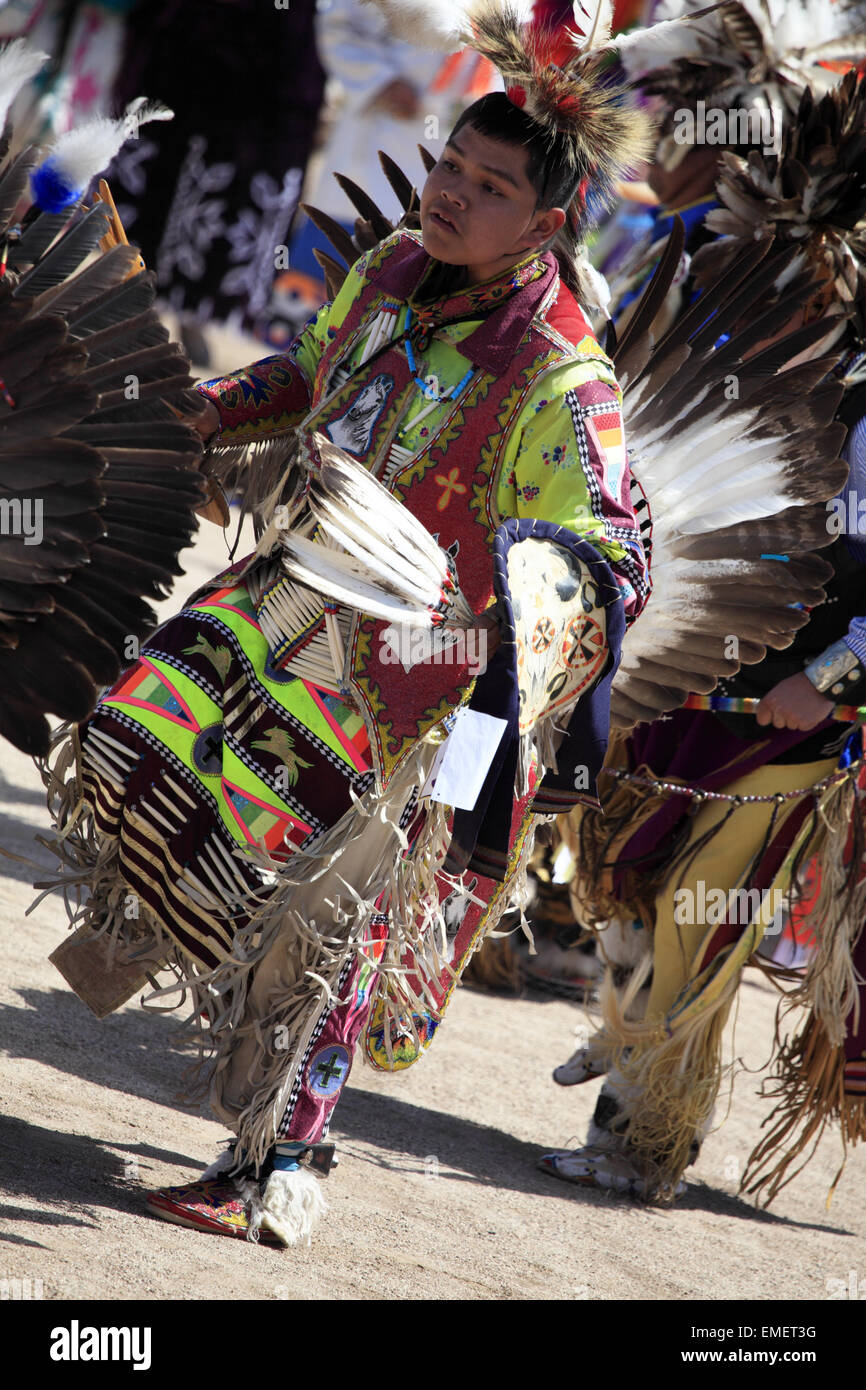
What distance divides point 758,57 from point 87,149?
2.11m

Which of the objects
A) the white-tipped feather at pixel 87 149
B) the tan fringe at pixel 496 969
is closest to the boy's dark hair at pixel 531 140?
the white-tipped feather at pixel 87 149

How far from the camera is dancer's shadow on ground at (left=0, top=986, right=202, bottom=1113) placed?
2.97m

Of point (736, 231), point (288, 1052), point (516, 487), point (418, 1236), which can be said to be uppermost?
point (736, 231)

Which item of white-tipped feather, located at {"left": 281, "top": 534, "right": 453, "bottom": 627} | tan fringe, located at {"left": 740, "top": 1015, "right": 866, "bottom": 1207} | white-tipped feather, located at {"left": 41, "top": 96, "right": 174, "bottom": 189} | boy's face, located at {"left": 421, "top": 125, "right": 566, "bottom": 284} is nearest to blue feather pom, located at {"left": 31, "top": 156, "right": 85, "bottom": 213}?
white-tipped feather, located at {"left": 41, "top": 96, "right": 174, "bottom": 189}

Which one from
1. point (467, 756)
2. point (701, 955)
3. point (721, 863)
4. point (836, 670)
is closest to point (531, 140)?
point (467, 756)

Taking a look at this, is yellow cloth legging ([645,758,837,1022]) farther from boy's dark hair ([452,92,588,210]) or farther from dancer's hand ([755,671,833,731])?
boy's dark hair ([452,92,588,210])

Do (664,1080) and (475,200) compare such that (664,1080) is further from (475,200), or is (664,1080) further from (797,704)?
(475,200)

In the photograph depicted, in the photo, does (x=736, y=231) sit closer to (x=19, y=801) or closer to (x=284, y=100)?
(x=19, y=801)

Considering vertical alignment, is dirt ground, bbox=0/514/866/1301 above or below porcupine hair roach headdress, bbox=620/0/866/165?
below

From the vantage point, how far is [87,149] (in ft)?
7.14

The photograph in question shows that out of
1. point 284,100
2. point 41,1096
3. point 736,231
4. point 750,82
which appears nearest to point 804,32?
point 750,82

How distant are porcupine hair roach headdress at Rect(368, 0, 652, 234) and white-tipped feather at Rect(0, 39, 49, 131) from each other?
2.19ft
